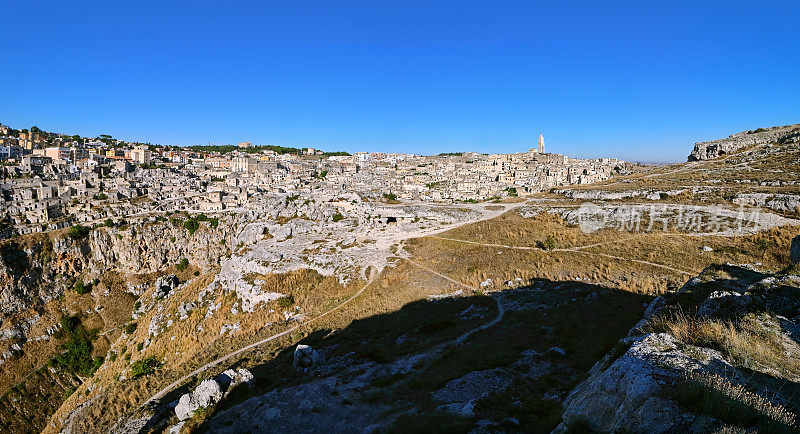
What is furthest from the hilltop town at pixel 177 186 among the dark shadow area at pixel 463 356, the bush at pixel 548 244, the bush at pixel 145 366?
the dark shadow area at pixel 463 356

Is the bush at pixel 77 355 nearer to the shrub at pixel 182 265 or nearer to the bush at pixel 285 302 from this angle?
the shrub at pixel 182 265

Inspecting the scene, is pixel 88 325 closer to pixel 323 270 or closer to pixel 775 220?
pixel 323 270

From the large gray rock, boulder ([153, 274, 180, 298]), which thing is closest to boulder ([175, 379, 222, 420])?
the large gray rock

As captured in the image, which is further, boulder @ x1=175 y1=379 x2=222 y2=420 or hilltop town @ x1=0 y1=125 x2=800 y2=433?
boulder @ x1=175 y1=379 x2=222 y2=420

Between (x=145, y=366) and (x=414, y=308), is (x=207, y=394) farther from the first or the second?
(x=145, y=366)

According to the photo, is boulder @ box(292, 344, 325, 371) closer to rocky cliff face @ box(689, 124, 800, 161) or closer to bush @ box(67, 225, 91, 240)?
bush @ box(67, 225, 91, 240)

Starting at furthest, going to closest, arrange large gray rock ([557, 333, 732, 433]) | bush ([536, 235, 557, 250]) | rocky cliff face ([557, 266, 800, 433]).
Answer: bush ([536, 235, 557, 250])
large gray rock ([557, 333, 732, 433])
rocky cliff face ([557, 266, 800, 433])
